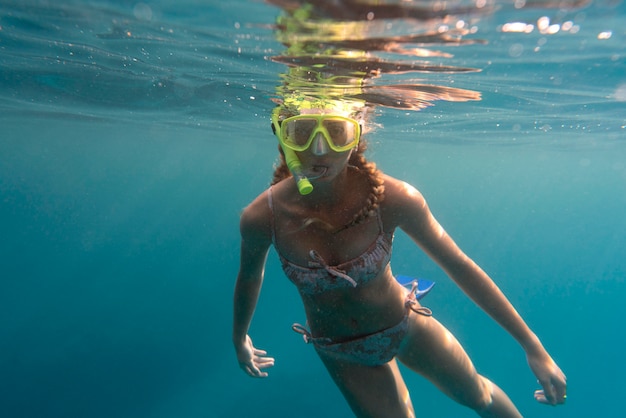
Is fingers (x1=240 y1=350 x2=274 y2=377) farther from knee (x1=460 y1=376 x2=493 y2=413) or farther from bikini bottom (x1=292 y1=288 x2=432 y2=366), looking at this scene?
knee (x1=460 y1=376 x2=493 y2=413)

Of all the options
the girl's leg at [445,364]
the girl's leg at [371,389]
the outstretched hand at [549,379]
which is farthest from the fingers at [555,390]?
the girl's leg at [371,389]

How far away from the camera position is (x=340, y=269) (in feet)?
12.0

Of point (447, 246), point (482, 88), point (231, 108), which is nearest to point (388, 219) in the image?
point (447, 246)

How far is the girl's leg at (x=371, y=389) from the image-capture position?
4.18m

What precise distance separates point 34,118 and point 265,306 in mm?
18146

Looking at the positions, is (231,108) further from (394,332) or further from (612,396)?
(612,396)

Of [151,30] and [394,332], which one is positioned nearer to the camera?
[394,332]

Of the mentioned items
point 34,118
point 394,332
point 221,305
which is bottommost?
point 221,305

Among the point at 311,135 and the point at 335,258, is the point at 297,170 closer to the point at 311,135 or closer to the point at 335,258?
the point at 311,135

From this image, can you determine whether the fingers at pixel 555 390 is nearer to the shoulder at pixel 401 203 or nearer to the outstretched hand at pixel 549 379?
the outstretched hand at pixel 549 379

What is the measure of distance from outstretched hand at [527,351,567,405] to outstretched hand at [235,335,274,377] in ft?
9.70

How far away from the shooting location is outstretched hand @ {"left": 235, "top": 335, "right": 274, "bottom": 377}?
16.2ft

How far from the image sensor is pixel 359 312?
4070 mm

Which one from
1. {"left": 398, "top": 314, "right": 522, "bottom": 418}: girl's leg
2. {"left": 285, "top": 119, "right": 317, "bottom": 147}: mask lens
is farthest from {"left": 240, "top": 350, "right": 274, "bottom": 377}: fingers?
{"left": 285, "top": 119, "right": 317, "bottom": 147}: mask lens
